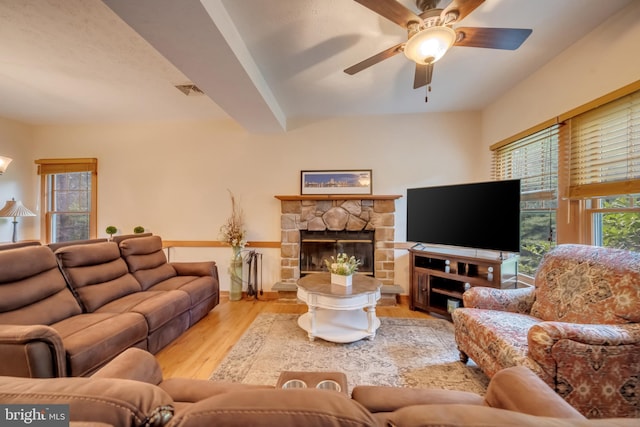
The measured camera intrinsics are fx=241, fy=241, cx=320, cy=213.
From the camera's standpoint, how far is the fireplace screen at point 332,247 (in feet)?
11.5

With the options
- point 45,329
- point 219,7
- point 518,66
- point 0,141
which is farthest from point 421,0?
point 0,141

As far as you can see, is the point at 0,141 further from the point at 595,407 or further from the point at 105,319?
the point at 595,407

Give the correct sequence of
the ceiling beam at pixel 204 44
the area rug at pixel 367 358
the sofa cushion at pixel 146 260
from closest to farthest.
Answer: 1. the ceiling beam at pixel 204 44
2. the area rug at pixel 367 358
3. the sofa cushion at pixel 146 260

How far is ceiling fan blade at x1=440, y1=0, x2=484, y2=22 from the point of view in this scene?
1.26 meters

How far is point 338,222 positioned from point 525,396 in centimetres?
279

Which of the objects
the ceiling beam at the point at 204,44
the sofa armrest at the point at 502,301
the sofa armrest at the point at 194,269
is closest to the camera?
the ceiling beam at the point at 204,44

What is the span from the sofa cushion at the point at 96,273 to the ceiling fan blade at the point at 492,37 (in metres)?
3.37

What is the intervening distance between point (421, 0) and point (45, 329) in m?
Result: 2.96

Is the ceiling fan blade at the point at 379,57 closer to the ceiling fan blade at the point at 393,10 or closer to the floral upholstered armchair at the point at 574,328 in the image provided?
the ceiling fan blade at the point at 393,10

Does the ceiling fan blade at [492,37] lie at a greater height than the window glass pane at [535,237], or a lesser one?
greater

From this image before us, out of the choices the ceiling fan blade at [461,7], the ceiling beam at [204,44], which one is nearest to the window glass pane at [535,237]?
the ceiling fan blade at [461,7]

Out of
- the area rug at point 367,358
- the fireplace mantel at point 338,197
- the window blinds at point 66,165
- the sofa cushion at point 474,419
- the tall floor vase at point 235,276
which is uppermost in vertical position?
the window blinds at point 66,165

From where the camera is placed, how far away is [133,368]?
98cm

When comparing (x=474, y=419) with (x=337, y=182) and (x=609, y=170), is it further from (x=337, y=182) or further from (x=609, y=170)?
(x=337, y=182)
